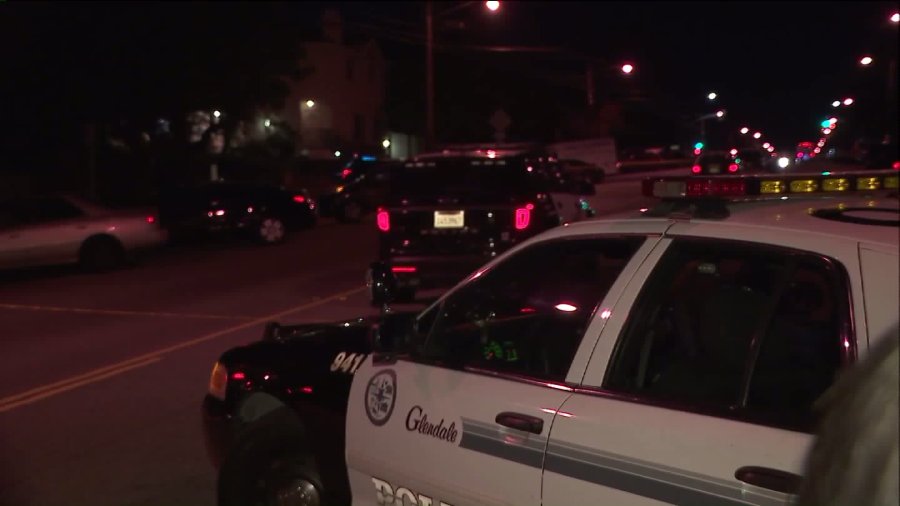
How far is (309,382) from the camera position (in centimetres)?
436

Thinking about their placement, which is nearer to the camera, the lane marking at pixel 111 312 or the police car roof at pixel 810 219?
the police car roof at pixel 810 219

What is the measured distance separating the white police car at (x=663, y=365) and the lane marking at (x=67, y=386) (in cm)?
495

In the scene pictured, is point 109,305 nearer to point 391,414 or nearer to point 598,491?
point 391,414

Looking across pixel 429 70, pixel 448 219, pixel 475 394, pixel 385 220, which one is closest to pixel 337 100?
pixel 429 70

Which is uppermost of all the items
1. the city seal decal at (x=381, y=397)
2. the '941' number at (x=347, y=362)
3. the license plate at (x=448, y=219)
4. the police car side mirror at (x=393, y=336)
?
the license plate at (x=448, y=219)

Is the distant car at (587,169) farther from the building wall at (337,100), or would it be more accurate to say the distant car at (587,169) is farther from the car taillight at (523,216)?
the car taillight at (523,216)

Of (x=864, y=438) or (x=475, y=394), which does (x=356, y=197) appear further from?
(x=864, y=438)

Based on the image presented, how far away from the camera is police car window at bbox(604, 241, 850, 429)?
2.97 metres

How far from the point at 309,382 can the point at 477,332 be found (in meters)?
0.78

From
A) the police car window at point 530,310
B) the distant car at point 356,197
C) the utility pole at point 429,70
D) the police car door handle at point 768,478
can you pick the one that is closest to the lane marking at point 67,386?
the police car window at point 530,310

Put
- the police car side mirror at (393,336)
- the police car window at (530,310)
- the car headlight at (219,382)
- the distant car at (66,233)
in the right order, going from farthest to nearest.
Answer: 1. the distant car at (66,233)
2. the car headlight at (219,382)
3. the police car side mirror at (393,336)
4. the police car window at (530,310)

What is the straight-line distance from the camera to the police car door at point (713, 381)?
9.11ft

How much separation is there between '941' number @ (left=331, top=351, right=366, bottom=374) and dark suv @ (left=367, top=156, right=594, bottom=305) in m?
6.95

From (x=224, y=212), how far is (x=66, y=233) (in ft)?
16.2
